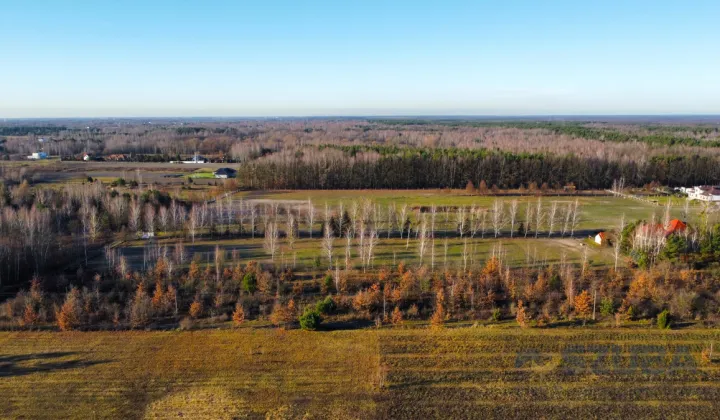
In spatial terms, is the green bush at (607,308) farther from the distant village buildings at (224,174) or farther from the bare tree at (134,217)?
the distant village buildings at (224,174)

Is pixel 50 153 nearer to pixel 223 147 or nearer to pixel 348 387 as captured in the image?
pixel 223 147

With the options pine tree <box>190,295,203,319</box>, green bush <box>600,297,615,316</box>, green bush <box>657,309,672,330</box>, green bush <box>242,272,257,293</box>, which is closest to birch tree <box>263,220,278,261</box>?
green bush <box>242,272,257,293</box>

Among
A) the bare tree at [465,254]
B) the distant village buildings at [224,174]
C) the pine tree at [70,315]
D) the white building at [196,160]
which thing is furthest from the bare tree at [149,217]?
the white building at [196,160]

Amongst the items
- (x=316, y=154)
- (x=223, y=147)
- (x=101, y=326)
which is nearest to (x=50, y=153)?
(x=223, y=147)

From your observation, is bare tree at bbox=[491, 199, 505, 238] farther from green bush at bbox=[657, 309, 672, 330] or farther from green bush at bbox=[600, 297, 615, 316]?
green bush at bbox=[657, 309, 672, 330]

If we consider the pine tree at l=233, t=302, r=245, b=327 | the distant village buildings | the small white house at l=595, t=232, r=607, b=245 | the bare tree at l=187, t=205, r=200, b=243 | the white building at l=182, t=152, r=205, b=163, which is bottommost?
the pine tree at l=233, t=302, r=245, b=327

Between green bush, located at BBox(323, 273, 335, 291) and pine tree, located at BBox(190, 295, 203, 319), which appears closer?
pine tree, located at BBox(190, 295, 203, 319)
